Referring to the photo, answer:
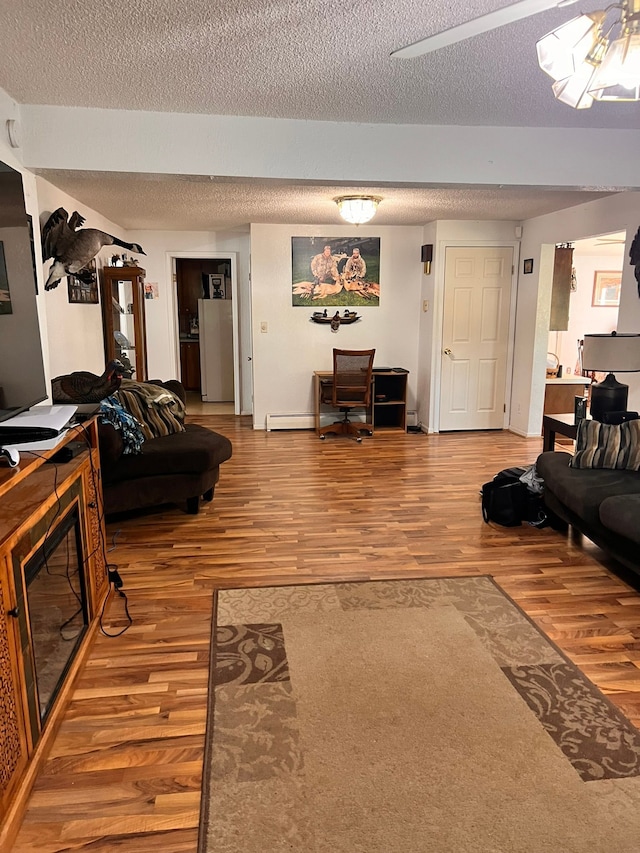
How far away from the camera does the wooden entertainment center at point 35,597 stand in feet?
4.93

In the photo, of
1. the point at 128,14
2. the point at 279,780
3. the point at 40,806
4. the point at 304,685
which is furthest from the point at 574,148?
the point at 40,806

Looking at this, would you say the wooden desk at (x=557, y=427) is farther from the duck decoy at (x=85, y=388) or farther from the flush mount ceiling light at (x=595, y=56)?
the duck decoy at (x=85, y=388)

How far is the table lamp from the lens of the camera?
12.2 feet

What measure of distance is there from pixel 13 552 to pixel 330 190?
381cm

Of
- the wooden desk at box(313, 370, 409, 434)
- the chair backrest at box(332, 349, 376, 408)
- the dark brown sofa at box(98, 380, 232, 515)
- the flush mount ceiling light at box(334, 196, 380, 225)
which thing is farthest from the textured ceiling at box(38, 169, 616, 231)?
the dark brown sofa at box(98, 380, 232, 515)

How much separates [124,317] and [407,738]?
4945mm

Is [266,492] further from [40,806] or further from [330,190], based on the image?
[40,806]

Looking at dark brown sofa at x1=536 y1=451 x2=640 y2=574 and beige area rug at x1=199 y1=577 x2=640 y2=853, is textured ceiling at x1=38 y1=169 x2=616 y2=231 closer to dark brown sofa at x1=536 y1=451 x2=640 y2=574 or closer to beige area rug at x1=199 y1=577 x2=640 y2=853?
dark brown sofa at x1=536 y1=451 x2=640 y2=574

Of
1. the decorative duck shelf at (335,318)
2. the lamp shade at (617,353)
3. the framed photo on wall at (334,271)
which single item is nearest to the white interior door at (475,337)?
the framed photo on wall at (334,271)

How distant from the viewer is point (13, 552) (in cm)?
154

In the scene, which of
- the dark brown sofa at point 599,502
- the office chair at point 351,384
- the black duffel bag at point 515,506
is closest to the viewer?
the dark brown sofa at point 599,502

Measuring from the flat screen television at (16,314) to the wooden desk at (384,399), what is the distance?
171 inches

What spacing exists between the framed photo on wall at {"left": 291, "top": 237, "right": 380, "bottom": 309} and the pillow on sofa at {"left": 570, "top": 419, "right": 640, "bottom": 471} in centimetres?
381

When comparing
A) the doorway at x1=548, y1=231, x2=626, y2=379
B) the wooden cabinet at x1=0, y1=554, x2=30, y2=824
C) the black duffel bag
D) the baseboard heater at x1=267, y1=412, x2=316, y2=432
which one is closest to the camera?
the wooden cabinet at x1=0, y1=554, x2=30, y2=824
